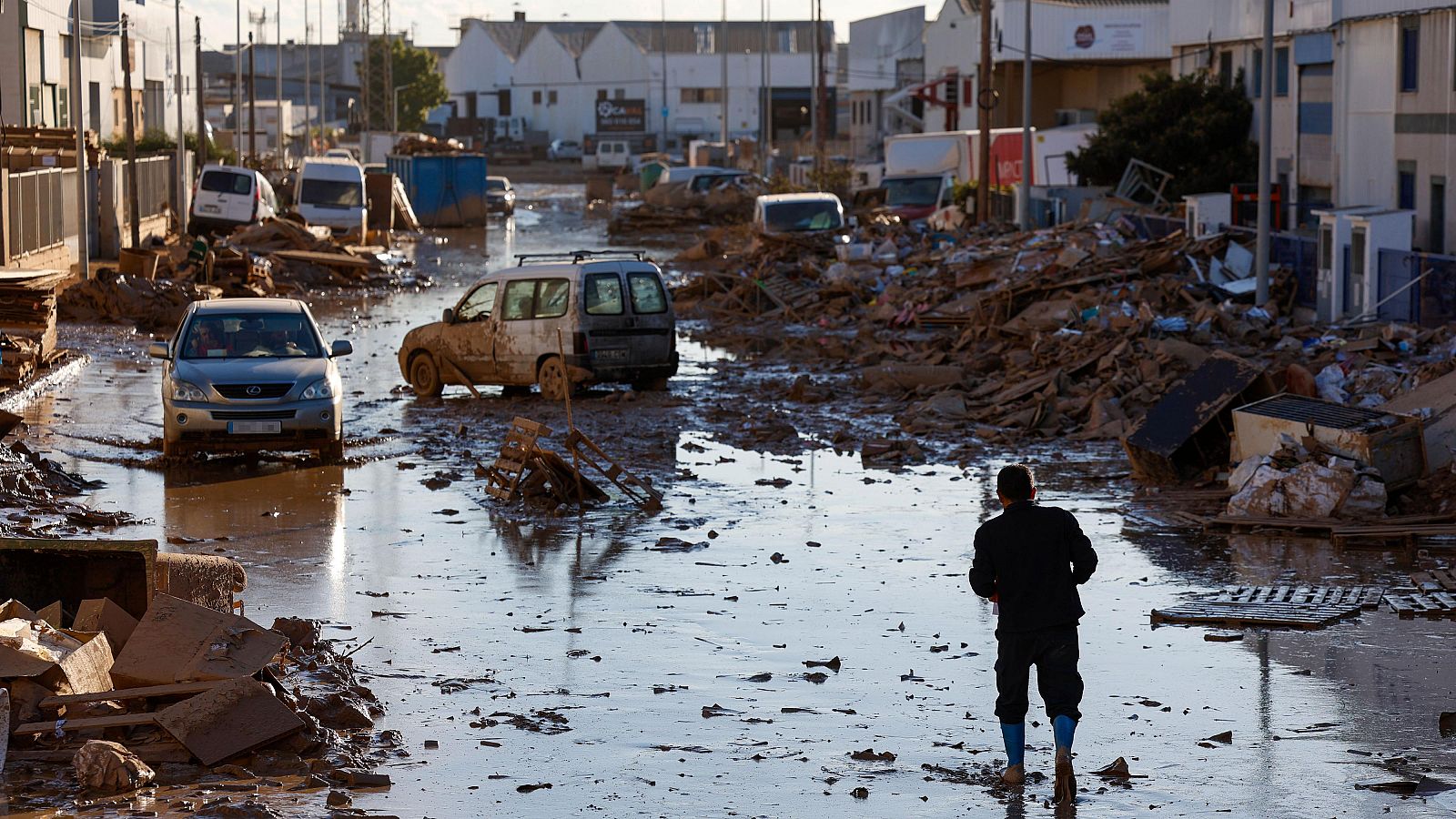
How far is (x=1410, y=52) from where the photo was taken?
35.6 m

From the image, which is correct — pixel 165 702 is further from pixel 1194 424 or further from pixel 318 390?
pixel 1194 424

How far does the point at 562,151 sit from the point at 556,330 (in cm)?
10687

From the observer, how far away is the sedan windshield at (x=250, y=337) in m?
18.3

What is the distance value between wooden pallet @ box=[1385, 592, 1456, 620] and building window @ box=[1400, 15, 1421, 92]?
25.8 meters

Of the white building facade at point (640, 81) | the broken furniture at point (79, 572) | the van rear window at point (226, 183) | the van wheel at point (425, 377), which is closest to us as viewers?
the broken furniture at point (79, 572)

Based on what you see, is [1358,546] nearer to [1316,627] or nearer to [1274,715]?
[1316,627]

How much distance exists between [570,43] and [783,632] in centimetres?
12926

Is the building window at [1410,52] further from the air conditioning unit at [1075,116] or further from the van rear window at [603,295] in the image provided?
the air conditioning unit at [1075,116]

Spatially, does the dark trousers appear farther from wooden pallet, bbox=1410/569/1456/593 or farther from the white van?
the white van

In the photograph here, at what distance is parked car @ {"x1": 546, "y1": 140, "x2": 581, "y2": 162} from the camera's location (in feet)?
408

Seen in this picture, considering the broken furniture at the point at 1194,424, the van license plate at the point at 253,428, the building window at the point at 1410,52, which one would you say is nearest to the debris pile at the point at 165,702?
the van license plate at the point at 253,428

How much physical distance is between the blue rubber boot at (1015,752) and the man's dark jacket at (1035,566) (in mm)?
456

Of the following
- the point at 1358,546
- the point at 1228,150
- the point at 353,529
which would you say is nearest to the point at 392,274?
the point at 1228,150

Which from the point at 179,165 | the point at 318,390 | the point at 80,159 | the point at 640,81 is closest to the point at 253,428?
the point at 318,390
